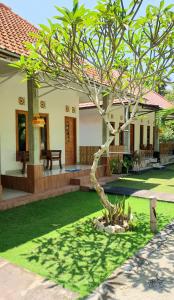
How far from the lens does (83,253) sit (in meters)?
4.28

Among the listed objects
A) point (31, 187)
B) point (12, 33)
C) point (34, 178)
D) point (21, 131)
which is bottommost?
point (31, 187)

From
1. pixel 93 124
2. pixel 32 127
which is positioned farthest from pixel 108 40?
pixel 93 124

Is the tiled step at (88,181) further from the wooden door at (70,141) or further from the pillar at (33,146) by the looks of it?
the wooden door at (70,141)

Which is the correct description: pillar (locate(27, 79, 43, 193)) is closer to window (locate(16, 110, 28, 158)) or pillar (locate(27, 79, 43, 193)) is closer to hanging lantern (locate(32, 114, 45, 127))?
hanging lantern (locate(32, 114, 45, 127))

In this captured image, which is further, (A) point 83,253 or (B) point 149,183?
(B) point 149,183

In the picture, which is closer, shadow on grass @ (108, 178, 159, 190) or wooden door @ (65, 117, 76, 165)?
shadow on grass @ (108, 178, 159, 190)

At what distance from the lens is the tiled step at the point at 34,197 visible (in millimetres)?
6967

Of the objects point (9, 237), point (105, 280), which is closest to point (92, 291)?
point (105, 280)

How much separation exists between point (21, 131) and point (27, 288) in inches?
309

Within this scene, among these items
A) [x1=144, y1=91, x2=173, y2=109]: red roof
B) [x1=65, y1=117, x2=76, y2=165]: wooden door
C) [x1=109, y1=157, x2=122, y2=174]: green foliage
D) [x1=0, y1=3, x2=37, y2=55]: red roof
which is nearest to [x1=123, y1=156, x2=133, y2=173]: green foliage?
[x1=109, y1=157, x2=122, y2=174]: green foliage

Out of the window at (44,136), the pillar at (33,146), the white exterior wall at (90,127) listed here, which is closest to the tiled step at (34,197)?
the pillar at (33,146)

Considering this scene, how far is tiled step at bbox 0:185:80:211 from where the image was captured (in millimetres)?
6967

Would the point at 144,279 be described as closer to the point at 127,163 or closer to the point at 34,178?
the point at 34,178

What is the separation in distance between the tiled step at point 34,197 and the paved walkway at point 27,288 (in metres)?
3.40
